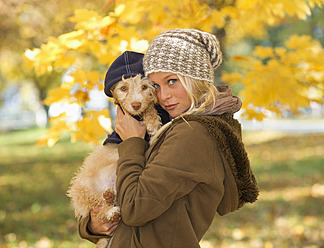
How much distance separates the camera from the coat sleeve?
1.69 m

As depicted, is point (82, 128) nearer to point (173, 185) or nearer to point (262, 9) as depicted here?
point (173, 185)

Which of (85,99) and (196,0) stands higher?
(196,0)

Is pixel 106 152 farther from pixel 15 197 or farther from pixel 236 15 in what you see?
pixel 15 197

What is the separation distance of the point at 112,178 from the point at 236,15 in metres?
2.15

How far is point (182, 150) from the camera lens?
174cm

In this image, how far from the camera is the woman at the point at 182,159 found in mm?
1722

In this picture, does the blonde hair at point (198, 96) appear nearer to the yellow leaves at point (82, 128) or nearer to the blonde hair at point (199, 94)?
the blonde hair at point (199, 94)

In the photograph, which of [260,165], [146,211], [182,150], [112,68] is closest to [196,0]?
[112,68]

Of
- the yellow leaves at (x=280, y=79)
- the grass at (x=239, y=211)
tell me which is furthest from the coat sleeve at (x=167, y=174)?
the grass at (x=239, y=211)

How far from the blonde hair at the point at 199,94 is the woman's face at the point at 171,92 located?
0.04 m

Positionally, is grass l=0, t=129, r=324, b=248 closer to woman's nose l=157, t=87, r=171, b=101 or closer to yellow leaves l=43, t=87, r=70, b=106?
yellow leaves l=43, t=87, r=70, b=106

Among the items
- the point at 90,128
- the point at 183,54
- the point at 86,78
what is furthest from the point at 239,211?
the point at 183,54

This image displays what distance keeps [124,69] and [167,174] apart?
746 millimetres

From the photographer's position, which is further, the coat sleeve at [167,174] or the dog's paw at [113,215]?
the dog's paw at [113,215]
